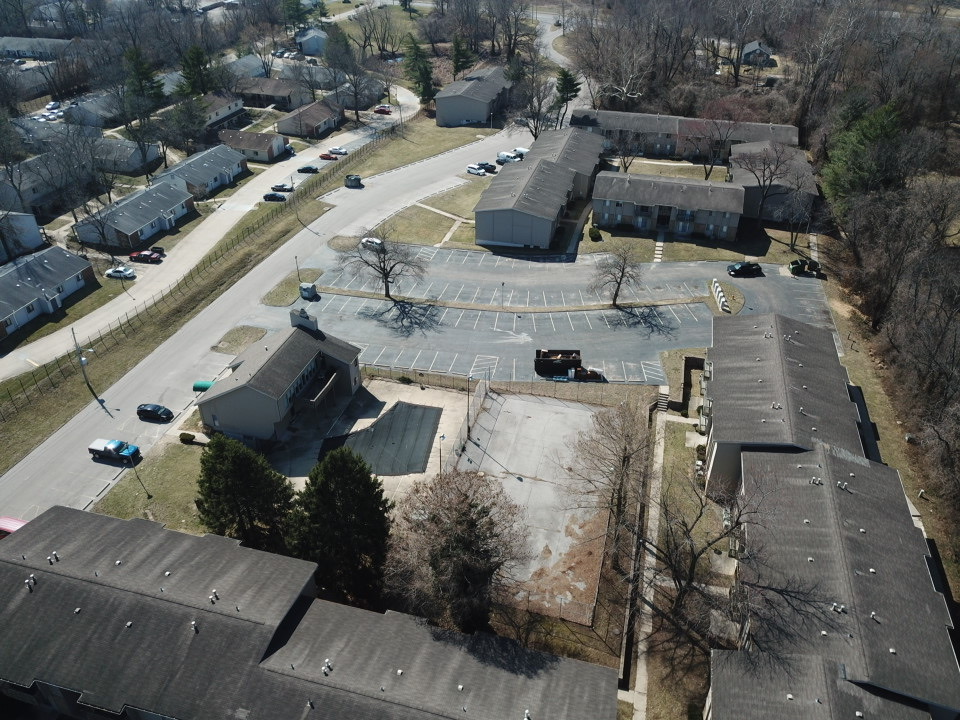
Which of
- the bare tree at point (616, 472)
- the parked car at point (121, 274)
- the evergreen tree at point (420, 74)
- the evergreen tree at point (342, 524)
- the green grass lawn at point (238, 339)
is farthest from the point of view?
the evergreen tree at point (420, 74)

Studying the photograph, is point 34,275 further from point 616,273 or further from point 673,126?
point 673,126

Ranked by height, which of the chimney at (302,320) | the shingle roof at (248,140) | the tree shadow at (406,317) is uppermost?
the chimney at (302,320)

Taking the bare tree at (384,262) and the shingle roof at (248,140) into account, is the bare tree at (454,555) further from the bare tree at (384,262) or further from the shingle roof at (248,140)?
the shingle roof at (248,140)

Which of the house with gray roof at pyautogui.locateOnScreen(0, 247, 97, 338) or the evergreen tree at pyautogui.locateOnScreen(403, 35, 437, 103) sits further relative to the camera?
the evergreen tree at pyautogui.locateOnScreen(403, 35, 437, 103)

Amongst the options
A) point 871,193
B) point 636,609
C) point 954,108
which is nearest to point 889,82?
point 954,108

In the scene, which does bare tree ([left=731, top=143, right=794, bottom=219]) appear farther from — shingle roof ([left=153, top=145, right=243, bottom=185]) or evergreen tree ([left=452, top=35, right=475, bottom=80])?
shingle roof ([left=153, top=145, right=243, bottom=185])

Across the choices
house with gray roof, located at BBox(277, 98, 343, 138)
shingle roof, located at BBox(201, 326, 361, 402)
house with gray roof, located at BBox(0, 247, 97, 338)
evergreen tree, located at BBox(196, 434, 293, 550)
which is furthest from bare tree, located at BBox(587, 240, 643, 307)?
house with gray roof, located at BBox(277, 98, 343, 138)

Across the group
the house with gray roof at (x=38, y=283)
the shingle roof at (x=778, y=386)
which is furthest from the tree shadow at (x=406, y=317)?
the house with gray roof at (x=38, y=283)
